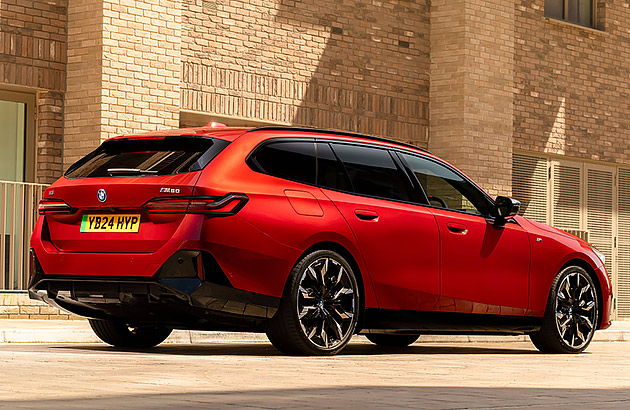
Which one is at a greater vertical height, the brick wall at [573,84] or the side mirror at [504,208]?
the brick wall at [573,84]

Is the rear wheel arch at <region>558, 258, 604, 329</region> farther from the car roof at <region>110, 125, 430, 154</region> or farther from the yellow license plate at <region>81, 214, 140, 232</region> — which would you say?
A: the yellow license plate at <region>81, 214, 140, 232</region>

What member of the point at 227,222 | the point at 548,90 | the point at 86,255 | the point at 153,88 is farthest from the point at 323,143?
the point at 548,90

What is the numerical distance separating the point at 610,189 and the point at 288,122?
794 cm

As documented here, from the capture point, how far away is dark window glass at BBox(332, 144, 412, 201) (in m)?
10.1

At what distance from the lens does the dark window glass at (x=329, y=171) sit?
9.80 meters

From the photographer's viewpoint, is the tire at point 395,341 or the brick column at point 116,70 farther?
the brick column at point 116,70

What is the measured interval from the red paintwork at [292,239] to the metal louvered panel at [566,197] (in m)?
11.2

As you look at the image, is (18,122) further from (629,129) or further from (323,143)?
(629,129)

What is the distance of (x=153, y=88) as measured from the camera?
627 inches

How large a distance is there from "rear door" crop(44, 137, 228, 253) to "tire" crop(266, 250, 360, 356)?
103 centimetres

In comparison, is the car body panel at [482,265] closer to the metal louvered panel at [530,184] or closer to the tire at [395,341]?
the tire at [395,341]

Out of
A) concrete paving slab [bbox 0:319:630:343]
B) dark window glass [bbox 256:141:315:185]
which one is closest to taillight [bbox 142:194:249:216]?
dark window glass [bbox 256:141:315:185]

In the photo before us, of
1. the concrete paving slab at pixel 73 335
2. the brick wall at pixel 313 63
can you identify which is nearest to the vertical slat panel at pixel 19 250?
the concrete paving slab at pixel 73 335

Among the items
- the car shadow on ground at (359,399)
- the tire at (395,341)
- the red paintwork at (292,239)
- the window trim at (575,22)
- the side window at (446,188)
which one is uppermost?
the window trim at (575,22)
